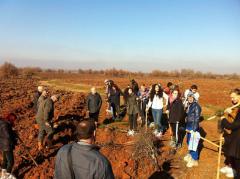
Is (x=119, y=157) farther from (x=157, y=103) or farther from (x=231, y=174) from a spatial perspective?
(x=231, y=174)

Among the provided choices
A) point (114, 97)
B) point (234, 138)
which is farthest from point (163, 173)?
point (114, 97)

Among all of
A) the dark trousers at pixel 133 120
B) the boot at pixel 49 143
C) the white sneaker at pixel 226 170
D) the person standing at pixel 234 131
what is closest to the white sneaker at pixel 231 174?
the white sneaker at pixel 226 170

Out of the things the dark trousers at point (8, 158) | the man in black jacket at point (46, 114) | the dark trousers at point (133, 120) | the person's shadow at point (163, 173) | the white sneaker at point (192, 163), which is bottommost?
the person's shadow at point (163, 173)

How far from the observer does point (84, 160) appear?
2.92 meters

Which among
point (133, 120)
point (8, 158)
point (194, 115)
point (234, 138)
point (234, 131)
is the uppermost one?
point (194, 115)

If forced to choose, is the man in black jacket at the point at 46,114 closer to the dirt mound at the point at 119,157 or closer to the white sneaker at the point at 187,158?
the dirt mound at the point at 119,157

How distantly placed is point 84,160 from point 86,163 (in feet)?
0.12

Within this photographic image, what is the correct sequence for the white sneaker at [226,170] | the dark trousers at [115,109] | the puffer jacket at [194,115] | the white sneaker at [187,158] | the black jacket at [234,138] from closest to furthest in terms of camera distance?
1. the black jacket at [234,138]
2. the white sneaker at [226,170]
3. the puffer jacket at [194,115]
4. the white sneaker at [187,158]
5. the dark trousers at [115,109]

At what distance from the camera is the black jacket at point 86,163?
2914mm

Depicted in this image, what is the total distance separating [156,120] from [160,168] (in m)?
2.59

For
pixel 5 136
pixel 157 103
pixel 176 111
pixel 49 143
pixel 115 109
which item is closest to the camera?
pixel 5 136

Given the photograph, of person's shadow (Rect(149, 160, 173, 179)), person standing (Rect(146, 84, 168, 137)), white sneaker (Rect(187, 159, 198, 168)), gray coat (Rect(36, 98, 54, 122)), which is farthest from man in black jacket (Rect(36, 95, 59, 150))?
white sneaker (Rect(187, 159, 198, 168))

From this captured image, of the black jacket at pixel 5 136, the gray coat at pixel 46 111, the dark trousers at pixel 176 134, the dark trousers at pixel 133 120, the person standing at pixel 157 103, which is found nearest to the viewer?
the black jacket at pixel 5 136

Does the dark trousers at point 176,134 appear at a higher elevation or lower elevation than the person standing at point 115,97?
lower
